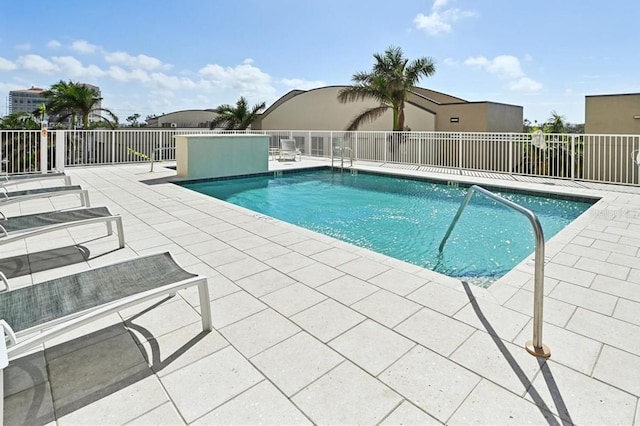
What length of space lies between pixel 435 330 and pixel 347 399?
0.85 m

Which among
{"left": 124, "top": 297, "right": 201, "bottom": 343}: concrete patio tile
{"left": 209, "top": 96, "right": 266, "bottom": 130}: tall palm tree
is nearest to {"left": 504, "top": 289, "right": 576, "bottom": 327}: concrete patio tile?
{"left": 124, "top": 297, "right": 201, "bottom": 343}: concrete patio tile

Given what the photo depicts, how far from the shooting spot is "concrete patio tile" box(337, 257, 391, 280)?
328cm

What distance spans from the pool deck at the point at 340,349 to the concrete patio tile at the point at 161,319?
0.04 feet

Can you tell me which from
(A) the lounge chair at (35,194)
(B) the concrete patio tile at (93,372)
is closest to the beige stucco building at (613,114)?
(A) the lounge chair at (35,194)

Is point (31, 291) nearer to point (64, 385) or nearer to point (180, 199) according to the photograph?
point (64, 385)

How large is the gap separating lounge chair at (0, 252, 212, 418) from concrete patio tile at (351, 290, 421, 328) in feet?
3.50

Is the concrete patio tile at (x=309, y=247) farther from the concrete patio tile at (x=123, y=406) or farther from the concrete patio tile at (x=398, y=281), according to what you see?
the concrete patio tile at (x=123, y=406)

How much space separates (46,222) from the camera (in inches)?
148

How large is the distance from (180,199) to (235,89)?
2044cm

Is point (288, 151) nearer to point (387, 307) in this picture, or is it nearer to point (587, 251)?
point (587, 251)

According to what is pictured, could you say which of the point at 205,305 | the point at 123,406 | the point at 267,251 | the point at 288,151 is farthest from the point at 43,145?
the point at 123,406

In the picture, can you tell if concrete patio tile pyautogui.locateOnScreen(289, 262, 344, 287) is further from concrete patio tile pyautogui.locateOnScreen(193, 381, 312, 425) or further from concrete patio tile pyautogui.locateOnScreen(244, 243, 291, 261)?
concrete patio tile pyautogui.locateOnScreen(193, 381, 312, 425)

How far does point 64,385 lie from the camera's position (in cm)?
188

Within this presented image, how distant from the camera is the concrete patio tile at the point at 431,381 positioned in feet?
5.72
